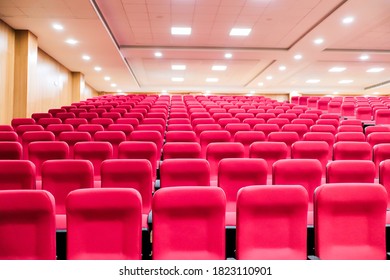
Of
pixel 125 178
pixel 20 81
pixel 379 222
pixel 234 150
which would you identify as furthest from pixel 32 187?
Result: pixel 20 81

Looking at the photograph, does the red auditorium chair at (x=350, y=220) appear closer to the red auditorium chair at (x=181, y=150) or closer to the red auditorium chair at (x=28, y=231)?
the red auditorium chair at (x=28, y=231)

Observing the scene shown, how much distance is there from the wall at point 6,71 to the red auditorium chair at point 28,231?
6.94 meters

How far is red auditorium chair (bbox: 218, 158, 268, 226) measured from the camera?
98.1 inches

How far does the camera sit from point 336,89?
63.0ft

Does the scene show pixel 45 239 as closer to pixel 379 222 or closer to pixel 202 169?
pixel 202 169

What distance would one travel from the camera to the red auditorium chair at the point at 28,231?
1.74m

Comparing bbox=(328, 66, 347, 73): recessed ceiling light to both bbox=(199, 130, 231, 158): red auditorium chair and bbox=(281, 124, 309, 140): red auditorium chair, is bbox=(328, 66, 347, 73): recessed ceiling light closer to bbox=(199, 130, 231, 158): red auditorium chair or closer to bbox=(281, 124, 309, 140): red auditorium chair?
bbox=(281, 124, 309, 140): red auditorium chair

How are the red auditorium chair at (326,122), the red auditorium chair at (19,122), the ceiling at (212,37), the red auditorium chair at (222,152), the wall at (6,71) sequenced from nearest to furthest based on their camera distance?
the red auditorium chair at (222,152), the red auditorium chair at (326,122), the red auditorium chair at (19,122), the ceiling at (212,37), the wall at (6,71)

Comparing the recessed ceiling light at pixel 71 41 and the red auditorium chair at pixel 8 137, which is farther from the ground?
the recessed ceiling light at pixel 71 41

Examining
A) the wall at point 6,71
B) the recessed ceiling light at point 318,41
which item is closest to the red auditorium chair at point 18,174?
the wall at point 6,71

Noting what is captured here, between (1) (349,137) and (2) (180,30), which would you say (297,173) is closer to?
(1) (349,137)

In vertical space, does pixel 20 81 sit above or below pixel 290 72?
below

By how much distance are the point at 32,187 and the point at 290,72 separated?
13081 millimetres

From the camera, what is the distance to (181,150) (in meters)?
3.27
